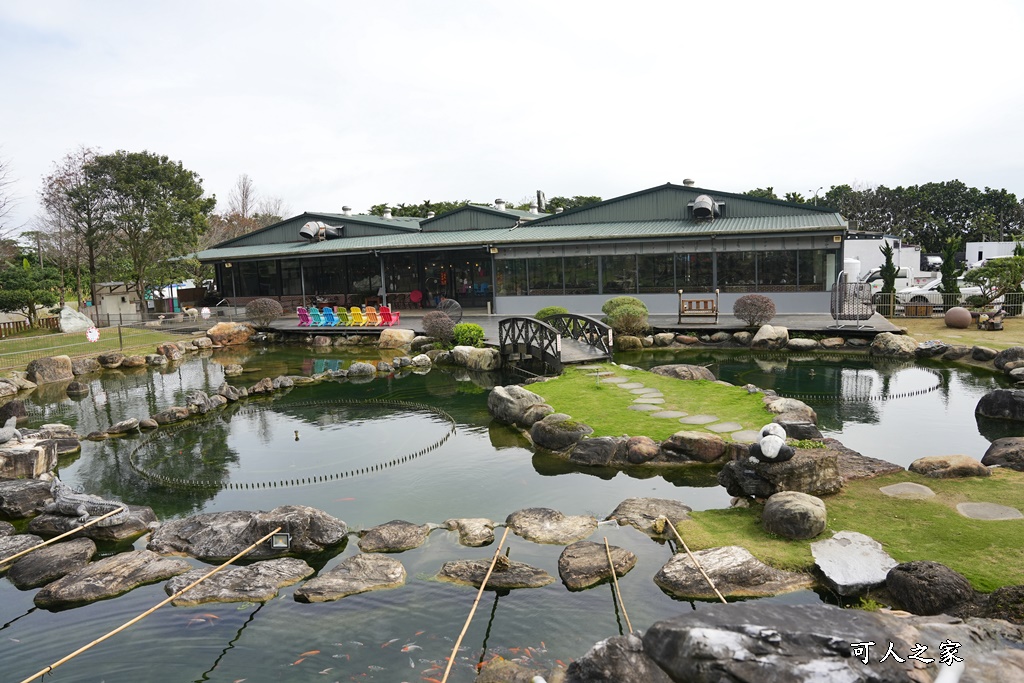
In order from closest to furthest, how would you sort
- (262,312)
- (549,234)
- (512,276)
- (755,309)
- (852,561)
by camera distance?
(852,561) < (755,309) < (549,234) < (512,276) < (262,312)

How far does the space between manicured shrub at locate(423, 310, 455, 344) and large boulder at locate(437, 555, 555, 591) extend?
14.2 m

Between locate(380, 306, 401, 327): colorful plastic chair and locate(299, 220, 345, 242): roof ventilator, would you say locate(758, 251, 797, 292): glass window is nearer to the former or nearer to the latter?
locate(380, 306, 401, 327): colorful plastic chair

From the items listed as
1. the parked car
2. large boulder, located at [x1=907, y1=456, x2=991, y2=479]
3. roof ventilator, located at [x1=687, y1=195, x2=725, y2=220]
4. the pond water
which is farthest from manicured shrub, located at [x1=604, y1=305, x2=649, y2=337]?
large boulder, located at [x1=907, y1=456, x2=991, y2=479]

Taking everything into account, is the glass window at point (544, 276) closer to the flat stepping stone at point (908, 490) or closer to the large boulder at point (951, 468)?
the large boulder at point (951, 468)

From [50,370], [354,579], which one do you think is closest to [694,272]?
[354,579]

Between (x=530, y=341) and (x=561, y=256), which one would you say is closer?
(x=530, y=341)

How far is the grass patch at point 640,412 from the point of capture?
1013cm

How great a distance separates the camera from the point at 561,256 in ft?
80.2

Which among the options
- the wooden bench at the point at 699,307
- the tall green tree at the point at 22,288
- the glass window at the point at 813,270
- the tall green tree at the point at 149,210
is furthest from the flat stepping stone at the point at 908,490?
the tall green tree at the point at 149,210

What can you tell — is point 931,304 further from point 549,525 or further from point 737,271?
point 549,525

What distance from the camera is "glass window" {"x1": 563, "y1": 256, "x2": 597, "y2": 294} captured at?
24219mm

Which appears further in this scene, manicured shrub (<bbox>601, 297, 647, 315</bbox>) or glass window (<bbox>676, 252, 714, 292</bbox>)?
glass window (<bbox>676, 252, 714, 292</bbox>)

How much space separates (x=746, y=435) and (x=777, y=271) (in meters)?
14.1

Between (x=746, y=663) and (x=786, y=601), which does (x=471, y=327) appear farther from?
(x=746, y=663)
